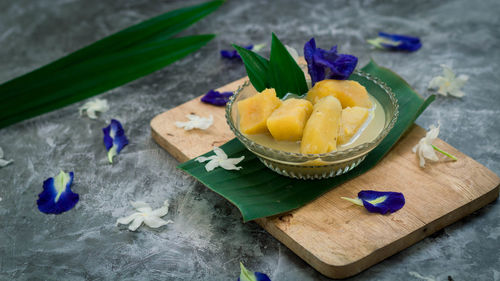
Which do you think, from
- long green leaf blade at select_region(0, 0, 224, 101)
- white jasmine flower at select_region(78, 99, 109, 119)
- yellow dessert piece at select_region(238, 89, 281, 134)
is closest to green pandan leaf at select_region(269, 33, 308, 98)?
yellow dessert piece at select_region(238, 89, 281, 134)

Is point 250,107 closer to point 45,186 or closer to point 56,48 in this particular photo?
point 45,186

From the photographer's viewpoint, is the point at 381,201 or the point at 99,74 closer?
the point at 381,201

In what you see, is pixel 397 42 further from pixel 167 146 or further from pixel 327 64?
pixel 167 146

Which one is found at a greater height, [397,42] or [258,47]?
[397,42]

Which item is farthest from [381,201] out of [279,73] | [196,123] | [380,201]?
[196,123]

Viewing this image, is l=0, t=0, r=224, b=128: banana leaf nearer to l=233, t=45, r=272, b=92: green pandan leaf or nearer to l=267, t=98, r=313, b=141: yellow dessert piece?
l=233, t=45, r=272, b=92: green pandan leaf

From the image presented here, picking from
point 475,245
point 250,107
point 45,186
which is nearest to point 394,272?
point 475,245
